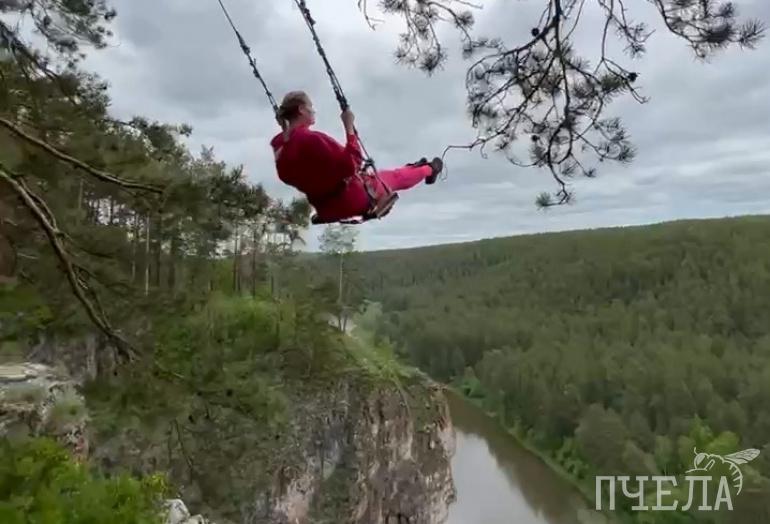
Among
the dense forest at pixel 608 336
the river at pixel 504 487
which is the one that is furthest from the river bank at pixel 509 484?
the dense forest at pixel 608 336

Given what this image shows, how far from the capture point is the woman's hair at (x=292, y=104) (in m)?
2.27

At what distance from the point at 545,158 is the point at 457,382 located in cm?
3802

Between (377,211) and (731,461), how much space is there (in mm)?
19919

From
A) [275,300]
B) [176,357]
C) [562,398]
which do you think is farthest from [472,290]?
[176,357]

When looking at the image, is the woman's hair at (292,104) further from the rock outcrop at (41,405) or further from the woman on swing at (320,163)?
the rock outcrop at (41,405)

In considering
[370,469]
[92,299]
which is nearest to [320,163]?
[92,299]

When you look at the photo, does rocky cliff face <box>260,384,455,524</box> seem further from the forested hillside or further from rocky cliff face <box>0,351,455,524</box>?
the forested hillside

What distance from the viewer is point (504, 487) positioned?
23031 mm

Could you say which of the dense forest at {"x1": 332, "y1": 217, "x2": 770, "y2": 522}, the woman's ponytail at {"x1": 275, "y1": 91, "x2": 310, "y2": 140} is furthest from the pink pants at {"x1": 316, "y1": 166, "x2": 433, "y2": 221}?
the dense forest at {"x1": 332, "y1": 217, "x2": 770, "y2": 522}

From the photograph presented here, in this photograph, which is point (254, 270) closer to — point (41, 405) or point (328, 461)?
point (328, 461)

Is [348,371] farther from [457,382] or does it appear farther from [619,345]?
[619,345]

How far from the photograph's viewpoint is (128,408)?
355 centimetres

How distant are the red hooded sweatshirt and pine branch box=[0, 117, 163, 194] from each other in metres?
0.86

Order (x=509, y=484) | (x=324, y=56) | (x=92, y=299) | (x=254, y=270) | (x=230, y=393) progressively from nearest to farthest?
(x=324, y=56) → (x=92, y=299) → (x=230, y=393) → (x=254, y=270) → (x=509, y=484)
